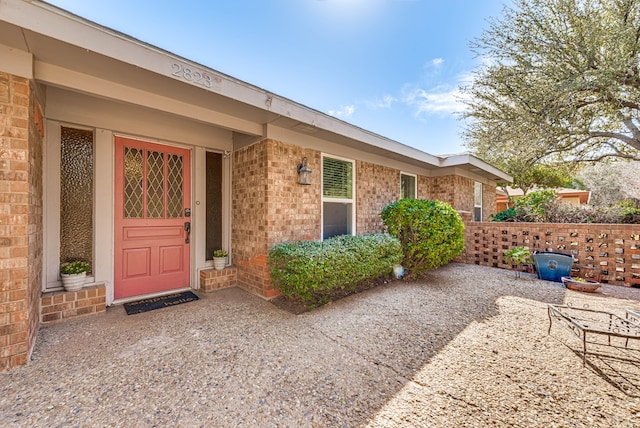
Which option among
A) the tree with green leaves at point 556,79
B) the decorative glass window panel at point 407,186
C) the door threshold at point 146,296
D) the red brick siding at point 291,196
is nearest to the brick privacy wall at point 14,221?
the door threshold at point 146,296

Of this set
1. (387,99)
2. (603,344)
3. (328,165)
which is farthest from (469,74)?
(603,344)

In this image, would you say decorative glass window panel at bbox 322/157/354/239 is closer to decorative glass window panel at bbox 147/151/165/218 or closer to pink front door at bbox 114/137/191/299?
pink front door at bbox 114/137/191/299

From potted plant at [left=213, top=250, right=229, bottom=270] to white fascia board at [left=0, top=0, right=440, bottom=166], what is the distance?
8.23 ft

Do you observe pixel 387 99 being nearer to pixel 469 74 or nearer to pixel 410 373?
pixel 469 74

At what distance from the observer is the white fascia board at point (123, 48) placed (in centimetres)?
191

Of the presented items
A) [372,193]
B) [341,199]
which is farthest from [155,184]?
[372,193]

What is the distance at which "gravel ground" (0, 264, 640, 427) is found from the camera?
1709mm

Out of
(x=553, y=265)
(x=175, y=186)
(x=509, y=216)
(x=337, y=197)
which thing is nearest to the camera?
(x=175, y=186)

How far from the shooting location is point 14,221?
215 centimetres

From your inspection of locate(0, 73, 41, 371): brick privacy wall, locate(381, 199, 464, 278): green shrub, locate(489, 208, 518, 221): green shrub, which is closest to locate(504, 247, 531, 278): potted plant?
locate(381, 199, 464, 278): green shrub

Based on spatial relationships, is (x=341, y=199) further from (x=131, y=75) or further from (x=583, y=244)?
(x=583, y=244)

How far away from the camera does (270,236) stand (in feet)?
13.1

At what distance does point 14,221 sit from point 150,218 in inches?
68.9

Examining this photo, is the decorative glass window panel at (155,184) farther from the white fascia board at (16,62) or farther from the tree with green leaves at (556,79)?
the tree with green leaves at (556,79)
